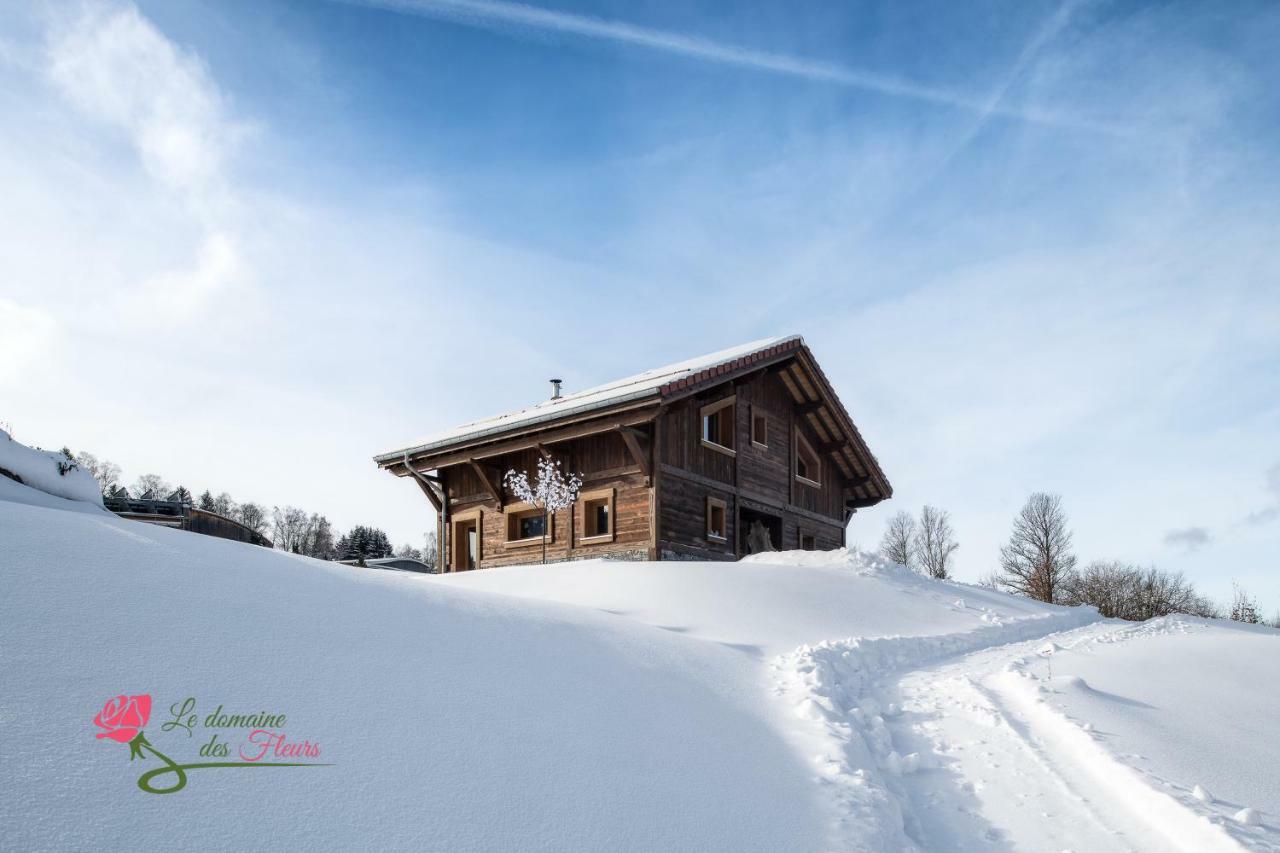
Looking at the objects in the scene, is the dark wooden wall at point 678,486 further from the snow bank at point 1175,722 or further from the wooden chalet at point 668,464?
the snow bank at point 1175,722

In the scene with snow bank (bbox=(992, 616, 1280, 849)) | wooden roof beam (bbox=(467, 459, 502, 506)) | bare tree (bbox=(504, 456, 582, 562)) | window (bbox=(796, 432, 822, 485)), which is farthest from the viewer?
window (bbox=(796, 432, 822, 485))

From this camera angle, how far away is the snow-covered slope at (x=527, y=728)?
12.6 ft

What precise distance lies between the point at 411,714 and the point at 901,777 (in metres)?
3.73

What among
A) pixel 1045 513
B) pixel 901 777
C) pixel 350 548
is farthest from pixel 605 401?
pixel 350 548

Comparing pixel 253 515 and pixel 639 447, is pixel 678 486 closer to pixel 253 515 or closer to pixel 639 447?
pixel 639 447

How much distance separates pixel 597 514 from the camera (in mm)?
18656

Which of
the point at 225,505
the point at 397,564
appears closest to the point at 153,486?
the point at 225,505

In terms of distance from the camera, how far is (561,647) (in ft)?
22.9

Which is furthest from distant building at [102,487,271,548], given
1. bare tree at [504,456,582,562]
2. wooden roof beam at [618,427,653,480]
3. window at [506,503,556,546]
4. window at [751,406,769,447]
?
window at [751,406,769,447]

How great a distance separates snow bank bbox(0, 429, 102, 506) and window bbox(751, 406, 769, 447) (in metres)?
14.5

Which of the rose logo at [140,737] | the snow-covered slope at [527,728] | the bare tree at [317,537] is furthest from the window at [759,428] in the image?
the bare tree at [317,537]

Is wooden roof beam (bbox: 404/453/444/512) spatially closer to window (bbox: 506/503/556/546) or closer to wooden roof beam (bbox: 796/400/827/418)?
window (bbox: 506/503/556/546)

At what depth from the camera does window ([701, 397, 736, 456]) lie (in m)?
19.2

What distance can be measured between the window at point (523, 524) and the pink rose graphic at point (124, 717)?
50.0ft
